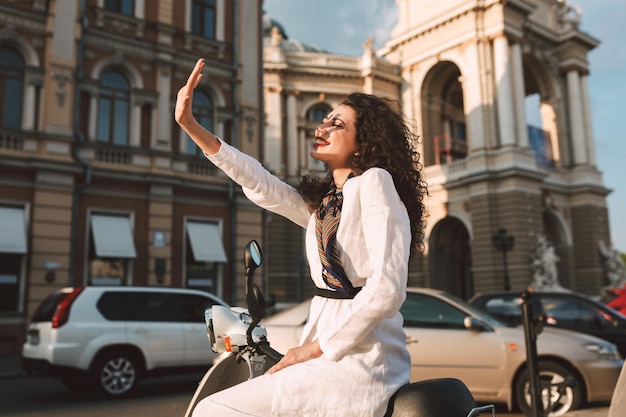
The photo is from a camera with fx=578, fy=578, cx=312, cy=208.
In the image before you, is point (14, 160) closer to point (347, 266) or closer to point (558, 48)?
point (347, 266)

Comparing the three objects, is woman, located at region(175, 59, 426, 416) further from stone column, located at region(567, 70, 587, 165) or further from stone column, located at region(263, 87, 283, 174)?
stone column, located at region(567, 70, 587, 165)

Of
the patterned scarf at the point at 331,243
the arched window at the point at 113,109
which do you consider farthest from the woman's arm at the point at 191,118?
the arched window at the point at 113,109

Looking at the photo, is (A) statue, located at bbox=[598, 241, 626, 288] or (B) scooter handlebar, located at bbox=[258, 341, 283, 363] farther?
(A) statue, located at bbox=[598, 241, 626, 288]

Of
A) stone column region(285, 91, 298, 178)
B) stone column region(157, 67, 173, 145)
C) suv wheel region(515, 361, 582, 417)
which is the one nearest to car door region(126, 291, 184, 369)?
suv wheel region(515, 361, 582, 417)

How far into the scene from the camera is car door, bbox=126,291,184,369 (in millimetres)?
9758

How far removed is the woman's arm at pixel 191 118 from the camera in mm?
2328

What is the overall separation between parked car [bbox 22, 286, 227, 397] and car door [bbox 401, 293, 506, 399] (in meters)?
4.59

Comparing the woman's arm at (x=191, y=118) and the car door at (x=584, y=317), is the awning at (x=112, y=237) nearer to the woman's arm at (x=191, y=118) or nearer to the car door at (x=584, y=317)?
the car door at (x=584, y=317)

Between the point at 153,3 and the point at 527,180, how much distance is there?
21.9 m

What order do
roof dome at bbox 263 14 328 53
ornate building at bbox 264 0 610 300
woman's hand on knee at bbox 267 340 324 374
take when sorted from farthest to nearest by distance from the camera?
roof dome at bbox 263 14 328 53 → ornate building at bbox 264 0 610 300 → woman's hand on knee at bbox 267 340 324 374

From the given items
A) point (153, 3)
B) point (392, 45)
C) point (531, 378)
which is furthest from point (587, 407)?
point (392, 45)

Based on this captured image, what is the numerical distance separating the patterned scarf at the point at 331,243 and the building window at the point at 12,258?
15.1m

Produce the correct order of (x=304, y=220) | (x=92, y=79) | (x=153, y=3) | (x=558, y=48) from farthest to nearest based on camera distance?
1. (x=558, y=48)
2. (x=153, y=3)
3. (x=92, y=79)
4. (x=304, y=220)

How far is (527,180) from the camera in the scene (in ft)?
105
